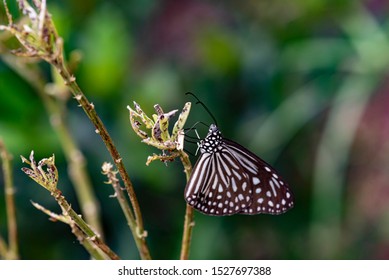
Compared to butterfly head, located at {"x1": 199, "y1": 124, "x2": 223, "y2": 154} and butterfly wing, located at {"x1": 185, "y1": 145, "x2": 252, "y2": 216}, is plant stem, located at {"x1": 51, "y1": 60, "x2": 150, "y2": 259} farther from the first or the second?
butterfly head, located at {"x1": 199, "y1": 124, "x2": 223, "y2": 154}

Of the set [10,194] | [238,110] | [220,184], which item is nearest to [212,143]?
[220,184]

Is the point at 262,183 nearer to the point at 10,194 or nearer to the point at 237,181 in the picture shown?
the point at 237,181

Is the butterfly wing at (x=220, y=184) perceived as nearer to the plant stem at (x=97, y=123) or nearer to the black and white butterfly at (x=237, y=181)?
the black and white butterfly at (x=237, y=181)

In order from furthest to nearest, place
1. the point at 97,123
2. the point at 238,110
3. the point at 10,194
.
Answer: the point at 238,110
the point at 10,194
the point at 97,123

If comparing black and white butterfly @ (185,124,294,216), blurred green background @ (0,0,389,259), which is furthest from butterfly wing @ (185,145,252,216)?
blurred green background @ (0,0,389,259)

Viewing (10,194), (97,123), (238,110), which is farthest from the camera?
(238,110)
